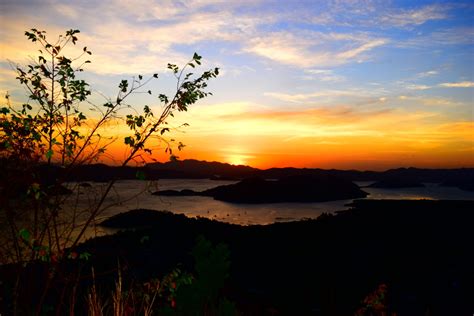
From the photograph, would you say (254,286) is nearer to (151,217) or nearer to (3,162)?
(3,162)

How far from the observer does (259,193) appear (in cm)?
13250

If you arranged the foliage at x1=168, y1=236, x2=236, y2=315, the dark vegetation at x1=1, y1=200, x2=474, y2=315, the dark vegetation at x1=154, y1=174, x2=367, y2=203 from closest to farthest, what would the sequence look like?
the foliage at x1=168, y1=236, x2=236, y2=315 < the dark vegetation at x1=1, y1=200, x2=474, y2=315 < the dark vegetation at x1=154, y1=174, x2=367, y2=203

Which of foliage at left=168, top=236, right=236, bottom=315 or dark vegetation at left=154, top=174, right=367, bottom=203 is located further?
dark vegetation at left=154, top=174, right=367, bottom=203

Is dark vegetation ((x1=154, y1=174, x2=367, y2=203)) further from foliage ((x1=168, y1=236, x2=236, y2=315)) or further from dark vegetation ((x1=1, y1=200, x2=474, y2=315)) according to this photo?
foliage ((x1=168, y1=236, x2=236, y2=315))

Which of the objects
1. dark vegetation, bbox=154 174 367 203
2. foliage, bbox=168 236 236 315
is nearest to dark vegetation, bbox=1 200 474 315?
foliage, bbox=168 236 236 315

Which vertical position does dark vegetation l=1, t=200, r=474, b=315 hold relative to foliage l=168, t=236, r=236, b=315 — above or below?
below

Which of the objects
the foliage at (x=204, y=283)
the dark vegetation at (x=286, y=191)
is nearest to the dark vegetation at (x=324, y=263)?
the foliage at (x=204, y=283)

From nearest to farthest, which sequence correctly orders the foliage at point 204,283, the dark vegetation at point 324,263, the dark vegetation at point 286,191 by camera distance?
the foliage at point 204,283
the dark vegetation at point 324,263
the dark vegetation at point 286,191

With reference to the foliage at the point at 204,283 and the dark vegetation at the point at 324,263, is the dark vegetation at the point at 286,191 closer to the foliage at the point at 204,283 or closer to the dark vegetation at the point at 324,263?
the dark vegetation at the point at 324,263

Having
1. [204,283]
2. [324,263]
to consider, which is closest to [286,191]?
[324,263]

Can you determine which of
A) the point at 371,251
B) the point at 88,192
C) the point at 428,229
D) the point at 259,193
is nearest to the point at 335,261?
the point at 371,251

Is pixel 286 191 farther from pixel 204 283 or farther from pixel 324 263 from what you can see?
pixel 204 283

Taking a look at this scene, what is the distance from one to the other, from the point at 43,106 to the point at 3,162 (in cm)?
97

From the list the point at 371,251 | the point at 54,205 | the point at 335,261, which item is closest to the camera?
the point at 54,205
